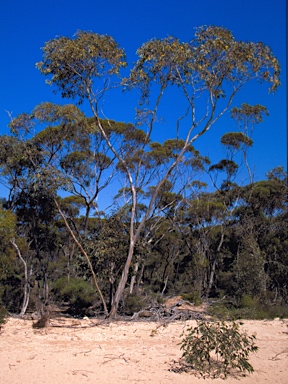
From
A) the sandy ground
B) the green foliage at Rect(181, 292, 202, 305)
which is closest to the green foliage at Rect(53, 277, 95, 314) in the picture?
the green foliage at Rect(181, 292, 202, 305)

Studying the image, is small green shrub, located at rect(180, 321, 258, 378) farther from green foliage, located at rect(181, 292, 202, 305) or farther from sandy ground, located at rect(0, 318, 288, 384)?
green foliage, located at rect(181, 292, 202, 305)

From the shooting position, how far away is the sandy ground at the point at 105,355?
17.7ft

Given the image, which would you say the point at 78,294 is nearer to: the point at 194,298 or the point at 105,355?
the point at 194,298

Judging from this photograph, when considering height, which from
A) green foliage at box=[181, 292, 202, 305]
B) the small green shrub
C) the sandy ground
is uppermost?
green foliage at box=[181, 292, 202, 305]

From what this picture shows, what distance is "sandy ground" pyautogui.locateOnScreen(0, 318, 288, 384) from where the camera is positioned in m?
5.41

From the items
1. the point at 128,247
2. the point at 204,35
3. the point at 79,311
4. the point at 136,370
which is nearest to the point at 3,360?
the point at 136,370

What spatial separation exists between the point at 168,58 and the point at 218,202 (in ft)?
47.0

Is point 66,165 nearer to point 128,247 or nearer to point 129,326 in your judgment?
point 128,247

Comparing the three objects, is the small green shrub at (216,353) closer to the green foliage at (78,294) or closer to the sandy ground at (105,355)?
the sandy ground at (105,355)

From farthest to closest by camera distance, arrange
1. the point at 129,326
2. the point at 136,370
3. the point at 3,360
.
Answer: the point at 129,326 → the point at 3,360 → the point at 136,370

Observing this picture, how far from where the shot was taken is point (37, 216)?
1675cm

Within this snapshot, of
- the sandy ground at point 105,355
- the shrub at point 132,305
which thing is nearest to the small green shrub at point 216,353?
the sandy ground at point 105,355

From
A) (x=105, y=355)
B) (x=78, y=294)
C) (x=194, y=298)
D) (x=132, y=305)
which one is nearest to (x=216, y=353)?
(x=105, y=355)

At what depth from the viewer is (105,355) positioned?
6707 mm
